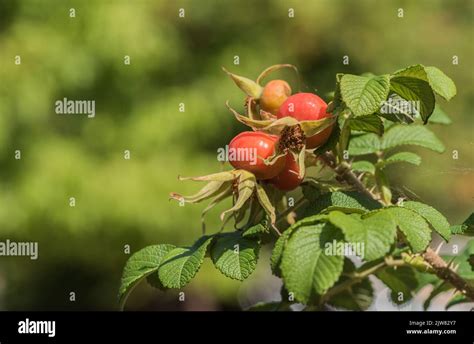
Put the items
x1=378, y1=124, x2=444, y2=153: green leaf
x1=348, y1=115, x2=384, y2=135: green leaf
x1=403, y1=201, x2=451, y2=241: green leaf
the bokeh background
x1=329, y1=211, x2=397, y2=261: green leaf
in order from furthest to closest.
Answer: the bokeh background, x1=378, y1=124, x2=444, y2=153: green leaf, x1=348, y1=115, x2=384, y2=135: green leaf, x1=403, y1=201, x2=451, y2=241: green leaf, x1=329, y1=211, x2=397, y2=261: green leaf

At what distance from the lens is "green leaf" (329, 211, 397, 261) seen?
3.10 feet

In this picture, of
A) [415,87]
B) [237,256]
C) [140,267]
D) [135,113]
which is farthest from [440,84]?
[135,113]

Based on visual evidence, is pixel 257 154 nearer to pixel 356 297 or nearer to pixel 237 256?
pixel 237 256

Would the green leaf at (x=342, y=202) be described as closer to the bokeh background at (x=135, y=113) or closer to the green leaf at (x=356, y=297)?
the green leaf at (x=356, y=297)

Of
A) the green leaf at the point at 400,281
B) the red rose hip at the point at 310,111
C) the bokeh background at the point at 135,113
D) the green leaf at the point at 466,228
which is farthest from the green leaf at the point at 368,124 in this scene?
the bokeh background at the point at 135,113

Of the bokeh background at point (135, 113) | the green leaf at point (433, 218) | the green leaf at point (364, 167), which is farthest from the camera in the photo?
the bokeh background at point (135, 113)

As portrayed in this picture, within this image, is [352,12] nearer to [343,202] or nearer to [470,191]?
[470,191]

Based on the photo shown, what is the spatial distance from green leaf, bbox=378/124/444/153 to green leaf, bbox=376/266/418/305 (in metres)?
0.22

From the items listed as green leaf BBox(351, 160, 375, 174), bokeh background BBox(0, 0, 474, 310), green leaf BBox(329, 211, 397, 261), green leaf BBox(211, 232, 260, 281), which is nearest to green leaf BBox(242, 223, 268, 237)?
green leaf BBox(211, 232, 260, 281)

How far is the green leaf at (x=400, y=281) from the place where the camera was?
1.37 meters

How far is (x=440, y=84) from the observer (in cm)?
108

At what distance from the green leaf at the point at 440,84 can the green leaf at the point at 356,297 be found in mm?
476

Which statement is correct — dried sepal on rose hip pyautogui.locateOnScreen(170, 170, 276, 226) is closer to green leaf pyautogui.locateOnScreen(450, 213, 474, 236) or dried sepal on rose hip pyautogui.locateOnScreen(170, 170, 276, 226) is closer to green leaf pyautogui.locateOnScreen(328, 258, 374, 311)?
green leaf pyautogui.locateOnScreen(450, 213, 474, 236)

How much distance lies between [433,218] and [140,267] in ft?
1.44
